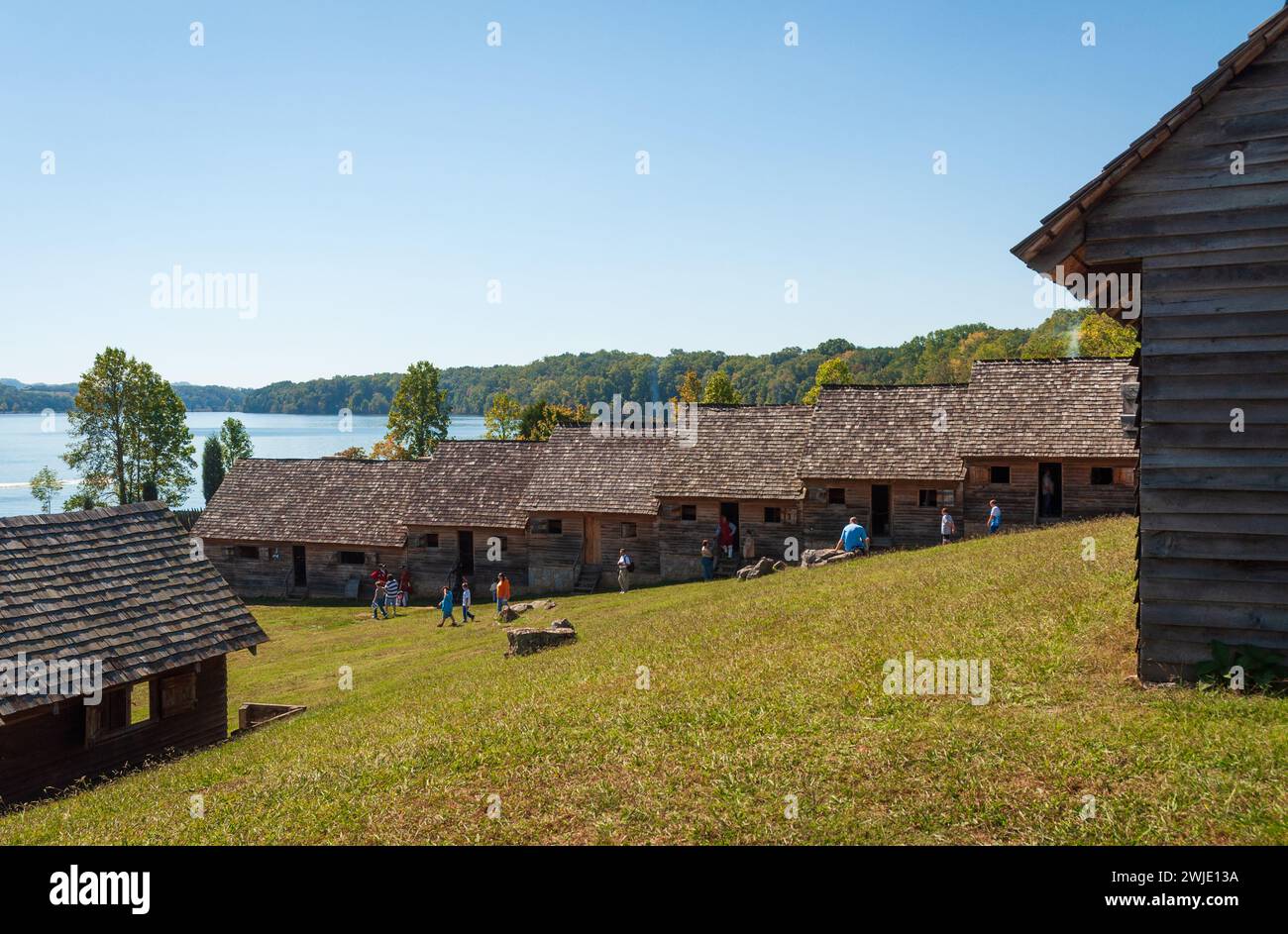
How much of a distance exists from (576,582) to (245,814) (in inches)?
1083

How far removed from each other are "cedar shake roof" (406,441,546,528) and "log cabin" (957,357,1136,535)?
18.5 meters

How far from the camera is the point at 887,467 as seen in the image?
33875 millimetres

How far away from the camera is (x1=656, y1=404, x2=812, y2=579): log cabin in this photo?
35.5 metres

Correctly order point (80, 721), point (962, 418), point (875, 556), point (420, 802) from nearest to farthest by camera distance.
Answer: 1. point (420, 802)
2. point (80, 721)
3. point (875, 556)
4. point (962, 418)

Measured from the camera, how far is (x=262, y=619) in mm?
37156

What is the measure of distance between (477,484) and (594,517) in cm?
634

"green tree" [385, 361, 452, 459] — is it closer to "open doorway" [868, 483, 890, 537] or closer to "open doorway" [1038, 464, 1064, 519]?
"open doorway" [868, 483, 890, 537]

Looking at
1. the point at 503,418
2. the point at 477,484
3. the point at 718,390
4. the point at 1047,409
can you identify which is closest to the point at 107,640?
the point at 477,484

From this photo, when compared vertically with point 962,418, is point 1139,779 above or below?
below

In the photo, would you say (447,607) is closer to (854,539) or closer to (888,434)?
(854,539)

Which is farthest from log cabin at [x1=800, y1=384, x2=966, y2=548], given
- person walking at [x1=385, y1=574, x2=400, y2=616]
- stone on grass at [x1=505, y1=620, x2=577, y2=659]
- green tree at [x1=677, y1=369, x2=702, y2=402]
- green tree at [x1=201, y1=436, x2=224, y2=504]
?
green tree at [x1=201, y1=436, x2=224, y2=504]
